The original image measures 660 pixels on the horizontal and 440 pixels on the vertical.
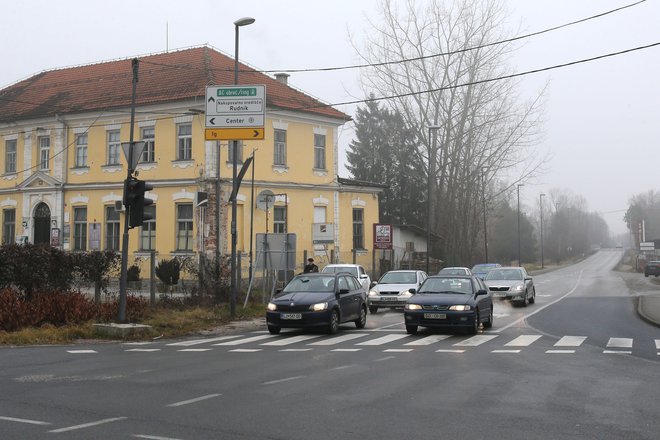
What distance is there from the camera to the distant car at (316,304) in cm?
1705

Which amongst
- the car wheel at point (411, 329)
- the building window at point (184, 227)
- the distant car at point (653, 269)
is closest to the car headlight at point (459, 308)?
the car wheel at point (411, 329)

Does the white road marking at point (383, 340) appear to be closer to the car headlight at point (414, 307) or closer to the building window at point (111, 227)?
the car headlight at point (414, 307)

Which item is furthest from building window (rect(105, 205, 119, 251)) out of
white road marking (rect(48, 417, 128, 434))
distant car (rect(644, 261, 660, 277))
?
distant car (rect(644, 261, 660, 277))

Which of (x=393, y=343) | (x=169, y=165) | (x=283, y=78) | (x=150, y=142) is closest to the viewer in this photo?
(x=393, y=343)

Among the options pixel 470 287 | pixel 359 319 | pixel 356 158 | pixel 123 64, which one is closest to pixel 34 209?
pixel 123 64

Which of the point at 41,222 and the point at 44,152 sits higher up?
the point at 44,152

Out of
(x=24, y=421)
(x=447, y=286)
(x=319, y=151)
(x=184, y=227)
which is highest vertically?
(x=319, y=151)

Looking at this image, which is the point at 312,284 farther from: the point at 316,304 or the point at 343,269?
the point at 343,269

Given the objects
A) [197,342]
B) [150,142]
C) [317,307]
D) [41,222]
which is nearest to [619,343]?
[317,307]

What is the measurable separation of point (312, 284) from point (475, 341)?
Answer: 4.77 m

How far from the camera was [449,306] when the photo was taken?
16.7 metres

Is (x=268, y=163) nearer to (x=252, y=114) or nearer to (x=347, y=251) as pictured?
(x=347, y=251)

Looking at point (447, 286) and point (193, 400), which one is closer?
point (193, 400)

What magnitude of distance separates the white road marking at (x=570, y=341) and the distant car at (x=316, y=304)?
5498 mm
